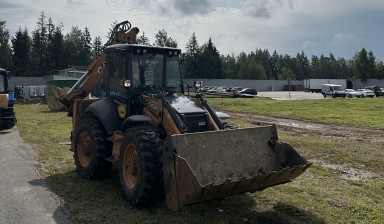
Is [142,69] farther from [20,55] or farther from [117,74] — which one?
[20,55]

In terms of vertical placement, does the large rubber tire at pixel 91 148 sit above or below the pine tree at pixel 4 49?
below

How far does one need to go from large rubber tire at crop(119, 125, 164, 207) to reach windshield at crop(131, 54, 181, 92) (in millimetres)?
1421

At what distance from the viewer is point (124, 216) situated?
235 inches

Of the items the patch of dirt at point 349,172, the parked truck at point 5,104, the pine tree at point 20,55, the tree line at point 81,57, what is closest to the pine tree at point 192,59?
the tree line at point 81,57

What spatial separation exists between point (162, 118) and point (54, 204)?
219 cm

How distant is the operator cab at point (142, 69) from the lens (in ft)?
25.1

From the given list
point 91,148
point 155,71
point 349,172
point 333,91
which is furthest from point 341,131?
point 333,91

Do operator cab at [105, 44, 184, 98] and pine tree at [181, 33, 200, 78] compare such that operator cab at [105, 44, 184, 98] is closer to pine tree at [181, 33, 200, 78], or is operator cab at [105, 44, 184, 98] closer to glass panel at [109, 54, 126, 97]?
glass panel at [109, 54, 126, 97]

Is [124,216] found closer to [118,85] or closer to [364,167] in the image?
[118,85]

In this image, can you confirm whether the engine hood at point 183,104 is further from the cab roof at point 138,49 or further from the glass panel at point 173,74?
the cab roof at point 138,49

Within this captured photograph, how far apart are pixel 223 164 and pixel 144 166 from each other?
4.04 ft

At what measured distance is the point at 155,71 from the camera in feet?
25.8

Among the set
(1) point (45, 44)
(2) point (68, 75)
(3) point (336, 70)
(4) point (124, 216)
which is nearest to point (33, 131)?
(4) point (124, 216)

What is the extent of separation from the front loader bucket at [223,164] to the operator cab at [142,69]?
187 centimetres
